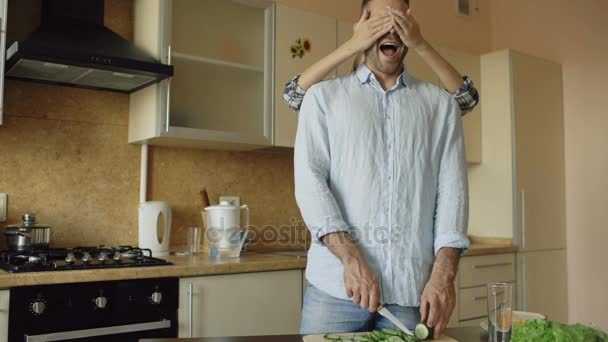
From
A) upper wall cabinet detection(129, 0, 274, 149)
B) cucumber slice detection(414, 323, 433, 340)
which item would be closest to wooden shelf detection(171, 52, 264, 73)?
upper wall cabinet detection(129, 0, 274, 149)

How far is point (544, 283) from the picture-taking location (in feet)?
11.2

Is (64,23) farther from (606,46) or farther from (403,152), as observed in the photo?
(606,46)

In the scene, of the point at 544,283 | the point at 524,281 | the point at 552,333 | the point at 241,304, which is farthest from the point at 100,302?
the point at 544,283

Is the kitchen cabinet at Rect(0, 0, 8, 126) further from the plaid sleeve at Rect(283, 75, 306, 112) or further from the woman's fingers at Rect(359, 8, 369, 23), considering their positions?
the woman's fingers at Rect(359, 8, 369, 23)

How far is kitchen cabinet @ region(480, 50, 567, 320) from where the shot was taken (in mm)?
3283

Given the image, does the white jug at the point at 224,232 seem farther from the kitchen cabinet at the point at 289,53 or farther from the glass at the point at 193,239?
the kitchen cabinet at the point at 289,53

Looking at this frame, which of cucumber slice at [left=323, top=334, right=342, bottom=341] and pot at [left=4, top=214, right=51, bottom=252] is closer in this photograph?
cucumber slice at [left=323, top=334, right=342, bottom=341]

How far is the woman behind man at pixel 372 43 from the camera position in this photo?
134 centimetres

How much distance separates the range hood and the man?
40.9 inches

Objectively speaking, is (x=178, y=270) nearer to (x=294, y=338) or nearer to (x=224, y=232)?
(x=224, y=232)

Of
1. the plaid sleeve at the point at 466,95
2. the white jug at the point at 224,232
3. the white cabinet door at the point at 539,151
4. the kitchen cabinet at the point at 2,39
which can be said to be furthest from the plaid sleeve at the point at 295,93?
the white cabinet door at the point at 539,151

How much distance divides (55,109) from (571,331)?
2.13 m

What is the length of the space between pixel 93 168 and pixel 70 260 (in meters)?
0.63

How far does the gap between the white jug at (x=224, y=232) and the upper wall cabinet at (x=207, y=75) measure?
0.99 ft
